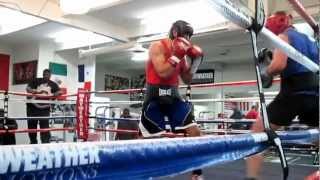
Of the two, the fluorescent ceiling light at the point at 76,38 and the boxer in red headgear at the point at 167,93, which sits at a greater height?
the fluorescent ceiling light at the point at 76,38

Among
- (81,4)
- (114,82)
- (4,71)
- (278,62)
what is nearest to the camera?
(278,62)

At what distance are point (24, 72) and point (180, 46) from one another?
7442 mm

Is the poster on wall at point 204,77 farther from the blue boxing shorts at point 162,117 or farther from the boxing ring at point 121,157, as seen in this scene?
the boxing ring at point 121,157

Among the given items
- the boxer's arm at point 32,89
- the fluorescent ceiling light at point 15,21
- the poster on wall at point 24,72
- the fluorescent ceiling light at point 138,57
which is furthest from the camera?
the fluorescent ceiling light at point 138,57

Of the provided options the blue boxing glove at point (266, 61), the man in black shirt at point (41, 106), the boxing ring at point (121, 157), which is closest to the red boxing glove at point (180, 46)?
the blue boxing glove at point (266, 61)

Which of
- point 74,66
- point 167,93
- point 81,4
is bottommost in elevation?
point 167,93

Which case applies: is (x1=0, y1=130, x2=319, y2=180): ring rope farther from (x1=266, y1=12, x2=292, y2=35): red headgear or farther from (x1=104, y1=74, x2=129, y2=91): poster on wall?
(x1=104, y1=74, x2=129, y2=91): poster on wall

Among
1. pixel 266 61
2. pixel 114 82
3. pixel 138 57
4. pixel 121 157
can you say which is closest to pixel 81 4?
pixel 266 61

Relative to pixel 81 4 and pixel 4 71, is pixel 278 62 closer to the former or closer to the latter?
pixel 81 4

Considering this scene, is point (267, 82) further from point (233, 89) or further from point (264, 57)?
point (233, 89)

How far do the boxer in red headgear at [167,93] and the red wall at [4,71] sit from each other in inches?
299

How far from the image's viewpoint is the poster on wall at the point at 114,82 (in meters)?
11.7

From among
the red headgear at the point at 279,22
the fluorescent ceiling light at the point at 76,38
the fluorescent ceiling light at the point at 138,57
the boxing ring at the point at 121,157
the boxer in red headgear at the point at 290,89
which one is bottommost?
the boxing ring at the point at 121,157

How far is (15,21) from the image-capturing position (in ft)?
24.5
